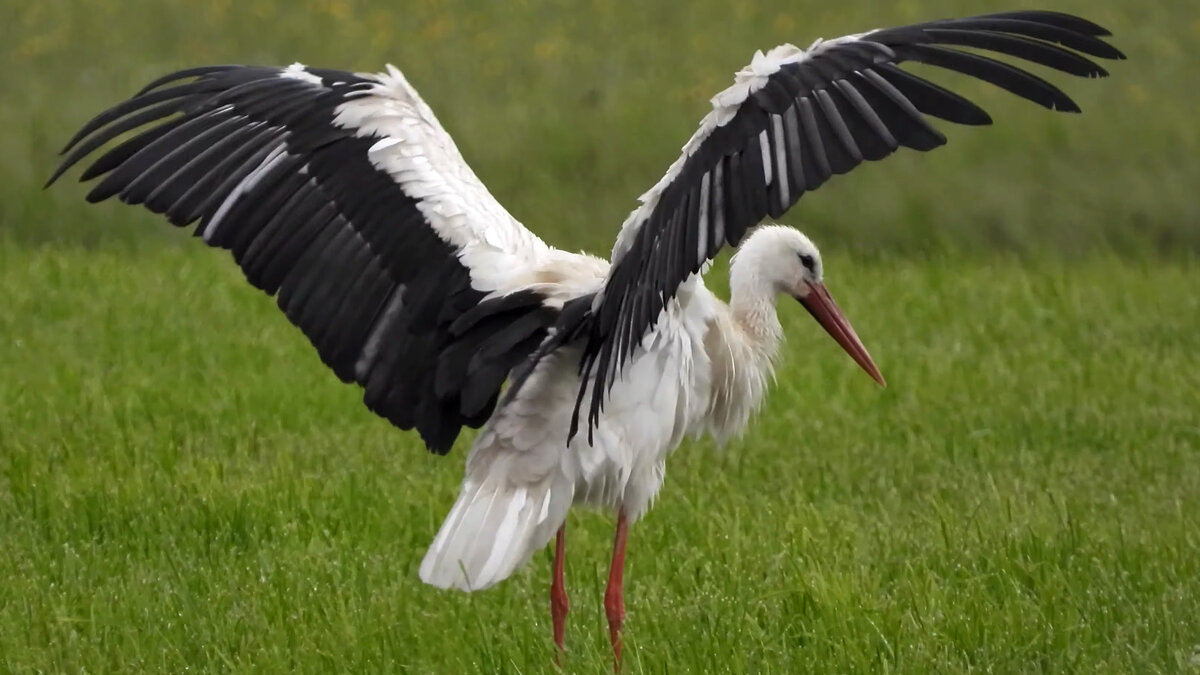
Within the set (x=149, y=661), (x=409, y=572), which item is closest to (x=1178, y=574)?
(x=409, y=572)

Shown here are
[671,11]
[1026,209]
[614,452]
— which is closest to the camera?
[614,452]

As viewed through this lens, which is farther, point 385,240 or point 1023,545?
point 1023,545

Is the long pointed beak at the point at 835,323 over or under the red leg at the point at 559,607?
→ over

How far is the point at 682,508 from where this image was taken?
7090mm

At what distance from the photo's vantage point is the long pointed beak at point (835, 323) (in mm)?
6152

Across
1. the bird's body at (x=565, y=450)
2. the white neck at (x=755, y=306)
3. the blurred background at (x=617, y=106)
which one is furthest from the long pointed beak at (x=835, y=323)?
the blurred background at (x=617, y=106)

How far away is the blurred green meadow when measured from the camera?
5441mm

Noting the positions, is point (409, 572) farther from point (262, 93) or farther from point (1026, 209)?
point (1026, 209)

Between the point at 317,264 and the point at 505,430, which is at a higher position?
the point at 317,264

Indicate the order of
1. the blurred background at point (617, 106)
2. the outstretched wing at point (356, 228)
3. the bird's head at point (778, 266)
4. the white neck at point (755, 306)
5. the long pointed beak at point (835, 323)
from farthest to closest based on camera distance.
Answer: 1. the blurred background at point (617, 106)
2. the long pointed beak at point (835, 323)
3. the bird's head at point (778, 266)
4. the white neck at point (755, 306)
5. the outstretched wing at point (356, 228)

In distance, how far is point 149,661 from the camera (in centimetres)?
538

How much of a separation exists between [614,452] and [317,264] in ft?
3.05

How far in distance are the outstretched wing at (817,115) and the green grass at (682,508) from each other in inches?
47.1

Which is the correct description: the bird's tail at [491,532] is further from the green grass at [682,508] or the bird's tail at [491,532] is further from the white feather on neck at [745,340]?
the white feather on neck at [745,340]
